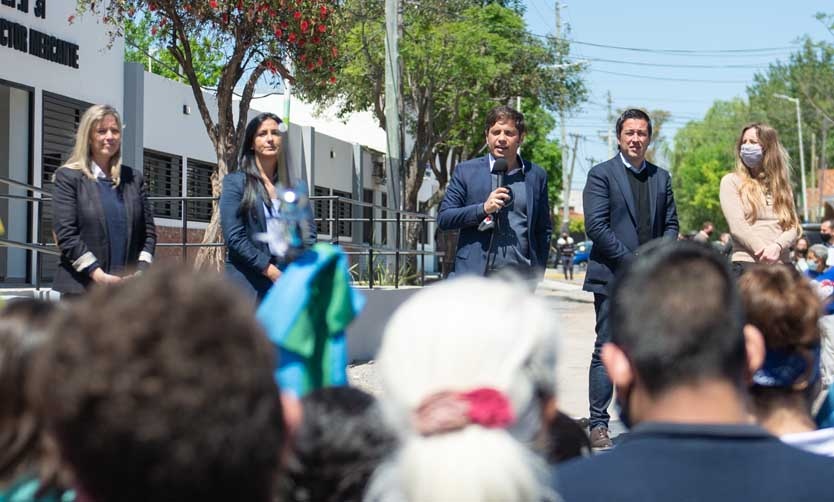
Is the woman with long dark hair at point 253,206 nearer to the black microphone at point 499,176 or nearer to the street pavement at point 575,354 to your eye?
the black microphone at point 499,176

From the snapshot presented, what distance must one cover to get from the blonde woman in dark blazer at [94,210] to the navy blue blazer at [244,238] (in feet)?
1.79

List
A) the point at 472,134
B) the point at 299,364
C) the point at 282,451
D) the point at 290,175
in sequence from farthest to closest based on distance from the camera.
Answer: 1. the point at 472,134
2. the point at 290,175
3. the point at 299,364
4. the point at 282,451

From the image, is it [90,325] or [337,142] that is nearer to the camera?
[90,325]

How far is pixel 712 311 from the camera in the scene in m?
2.12

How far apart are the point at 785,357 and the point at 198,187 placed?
74.0 feet

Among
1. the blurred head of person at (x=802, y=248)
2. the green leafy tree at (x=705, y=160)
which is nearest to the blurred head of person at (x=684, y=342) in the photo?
the blurred head of person at (x=802, y=248)

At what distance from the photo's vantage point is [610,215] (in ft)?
21.4

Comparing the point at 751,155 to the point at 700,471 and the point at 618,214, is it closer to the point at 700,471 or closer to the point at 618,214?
the point at 618,214

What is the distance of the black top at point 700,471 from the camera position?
2.08 m

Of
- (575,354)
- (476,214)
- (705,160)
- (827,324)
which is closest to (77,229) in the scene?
(476,214)

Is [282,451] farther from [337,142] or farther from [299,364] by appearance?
[337,142]

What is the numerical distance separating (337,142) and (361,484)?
35.2 metres

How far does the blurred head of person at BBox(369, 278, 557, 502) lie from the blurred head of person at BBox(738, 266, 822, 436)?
111 centimetres

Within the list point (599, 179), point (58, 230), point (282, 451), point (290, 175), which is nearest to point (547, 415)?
point (282, 451)
